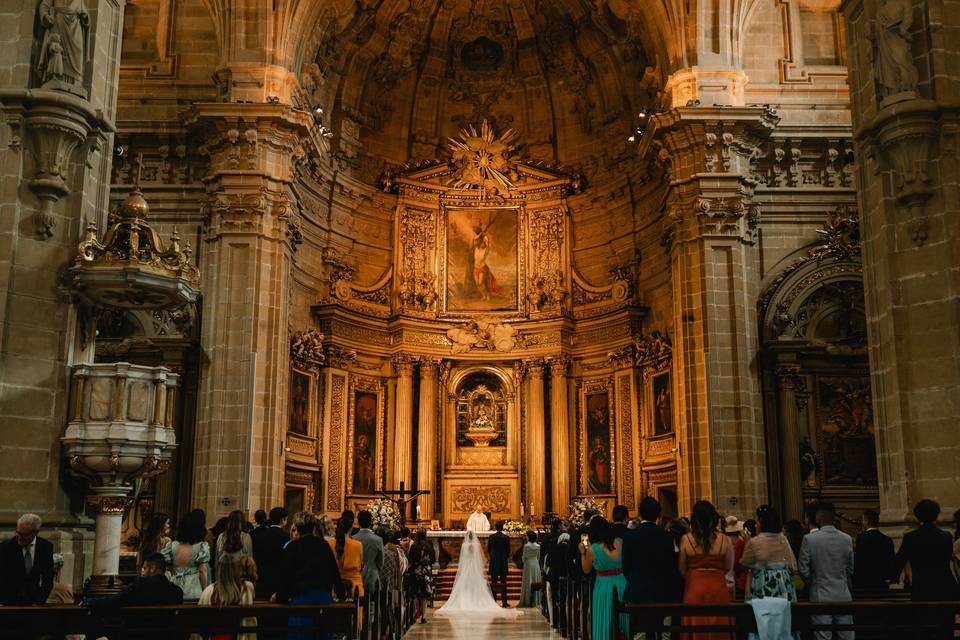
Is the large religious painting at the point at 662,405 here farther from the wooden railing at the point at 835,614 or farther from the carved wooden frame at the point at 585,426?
the wooden railing at the point at 835,614

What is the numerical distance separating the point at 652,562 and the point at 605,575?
1795 millimetres

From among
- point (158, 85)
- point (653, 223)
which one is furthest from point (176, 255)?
point (653, 223)

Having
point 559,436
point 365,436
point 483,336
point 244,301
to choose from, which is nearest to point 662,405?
point 559,436

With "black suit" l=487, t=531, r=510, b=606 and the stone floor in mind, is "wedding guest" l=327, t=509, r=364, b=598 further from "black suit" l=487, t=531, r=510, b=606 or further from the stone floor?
"black suit" l=487, t=531, r=510, b=606

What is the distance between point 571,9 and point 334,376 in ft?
34.3

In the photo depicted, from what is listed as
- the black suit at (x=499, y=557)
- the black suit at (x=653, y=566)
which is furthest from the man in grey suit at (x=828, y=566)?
the black suit at (x=499, y=557)

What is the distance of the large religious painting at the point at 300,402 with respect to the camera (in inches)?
837

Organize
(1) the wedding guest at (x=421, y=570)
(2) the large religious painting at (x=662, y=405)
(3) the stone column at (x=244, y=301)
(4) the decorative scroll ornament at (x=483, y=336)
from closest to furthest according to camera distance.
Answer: (1) the wedding guest at (x=421, y=570)
(3) the stone column at (x=244, y=301)
(2) the large religious painting at (x=662, y=405)
(4) the decorative scroll ornament at (x=483, y=336)

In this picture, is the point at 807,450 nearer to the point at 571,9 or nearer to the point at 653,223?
the point at 653,223

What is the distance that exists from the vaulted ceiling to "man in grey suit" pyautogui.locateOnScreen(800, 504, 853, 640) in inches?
623

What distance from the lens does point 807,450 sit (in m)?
19.0

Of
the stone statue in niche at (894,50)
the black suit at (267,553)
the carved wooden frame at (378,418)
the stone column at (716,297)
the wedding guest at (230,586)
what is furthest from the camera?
the carved wooden frame at (378,418)

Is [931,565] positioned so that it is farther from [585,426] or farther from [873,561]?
[585,426]

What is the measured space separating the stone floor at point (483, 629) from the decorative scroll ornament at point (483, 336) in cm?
931
